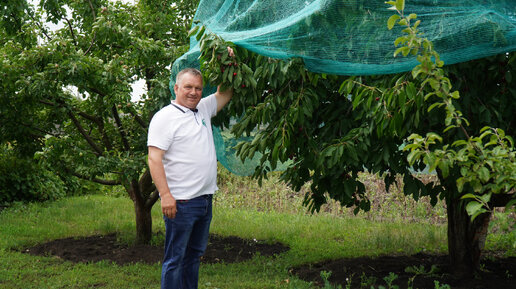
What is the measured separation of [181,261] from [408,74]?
199 centimetres

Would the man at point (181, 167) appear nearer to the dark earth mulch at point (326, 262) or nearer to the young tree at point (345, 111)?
the young tree at point (345, 111)

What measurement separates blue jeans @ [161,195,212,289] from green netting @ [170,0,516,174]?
1160 millimetres

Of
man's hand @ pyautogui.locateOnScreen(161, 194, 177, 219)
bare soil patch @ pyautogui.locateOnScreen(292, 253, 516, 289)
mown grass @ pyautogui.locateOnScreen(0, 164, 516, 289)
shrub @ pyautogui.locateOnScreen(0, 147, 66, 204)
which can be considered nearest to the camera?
man's hand @ pyautogui.locateOnScreen(161, 194, 177, 219)

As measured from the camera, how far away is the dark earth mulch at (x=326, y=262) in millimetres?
5090

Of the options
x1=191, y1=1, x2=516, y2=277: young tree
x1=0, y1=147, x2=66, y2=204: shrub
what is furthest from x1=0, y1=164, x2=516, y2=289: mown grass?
x1=191, y1=1, x2=516, y2=277: young tree

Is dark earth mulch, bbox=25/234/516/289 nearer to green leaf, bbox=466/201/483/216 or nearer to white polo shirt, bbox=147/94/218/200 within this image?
white polo shirt, bbox=147/94/218/200

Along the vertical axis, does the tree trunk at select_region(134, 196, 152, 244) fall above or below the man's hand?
below

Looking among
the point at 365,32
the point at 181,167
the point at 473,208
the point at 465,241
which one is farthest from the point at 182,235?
the point at 465,241

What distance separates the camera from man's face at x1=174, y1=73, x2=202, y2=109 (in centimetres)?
385

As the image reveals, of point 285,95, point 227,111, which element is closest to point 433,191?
point 285,95

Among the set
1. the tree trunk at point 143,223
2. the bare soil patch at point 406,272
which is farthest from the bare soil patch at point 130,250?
the bare soil patch at point 406,272

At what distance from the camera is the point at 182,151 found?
380cm

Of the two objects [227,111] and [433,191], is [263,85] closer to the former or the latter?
[227,111]

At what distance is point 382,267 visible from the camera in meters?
5.64
